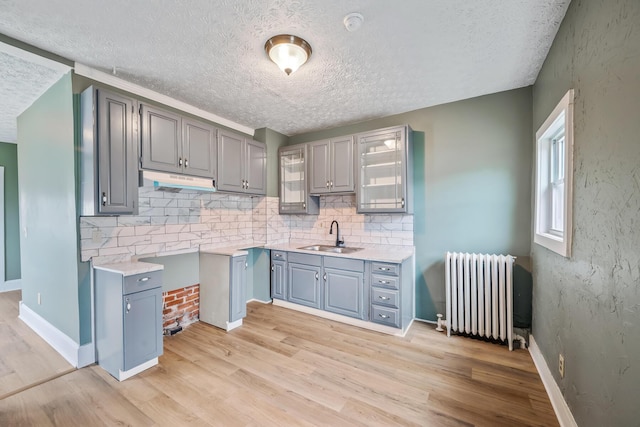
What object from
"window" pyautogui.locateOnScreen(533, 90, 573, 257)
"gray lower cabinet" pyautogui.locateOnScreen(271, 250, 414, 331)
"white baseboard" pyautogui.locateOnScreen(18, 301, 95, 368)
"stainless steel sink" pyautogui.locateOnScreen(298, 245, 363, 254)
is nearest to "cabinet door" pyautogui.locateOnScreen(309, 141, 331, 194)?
"stainless steel sink" pyautogui.locateOnScreen(298, 245, 363, 254)

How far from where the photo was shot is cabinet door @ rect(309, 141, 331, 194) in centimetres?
360

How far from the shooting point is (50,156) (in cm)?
257

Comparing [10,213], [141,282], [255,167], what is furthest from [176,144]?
[10,213]

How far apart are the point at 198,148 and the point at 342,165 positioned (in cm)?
175

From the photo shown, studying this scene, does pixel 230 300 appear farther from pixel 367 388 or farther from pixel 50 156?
pixel 50 156

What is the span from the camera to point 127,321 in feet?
6.98

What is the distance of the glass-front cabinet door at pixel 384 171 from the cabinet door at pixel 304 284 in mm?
1039

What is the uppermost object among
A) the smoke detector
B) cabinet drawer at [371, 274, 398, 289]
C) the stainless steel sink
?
the smoke detector

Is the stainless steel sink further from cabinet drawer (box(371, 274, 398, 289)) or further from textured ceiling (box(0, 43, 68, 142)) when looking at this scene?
textured ceiling (box(0, 43, 68, 142))

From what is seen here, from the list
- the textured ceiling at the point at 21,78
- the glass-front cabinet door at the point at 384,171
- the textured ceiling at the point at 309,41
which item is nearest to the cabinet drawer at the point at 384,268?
the glass-front cabinet door at the point at 384,171

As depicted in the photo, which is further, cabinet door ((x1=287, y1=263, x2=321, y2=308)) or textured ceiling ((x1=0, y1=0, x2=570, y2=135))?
cabinet door ((x1=287, y1=263, x2=321, y2=308))

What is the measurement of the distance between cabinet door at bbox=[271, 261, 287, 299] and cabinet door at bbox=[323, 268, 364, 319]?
0.67 meters

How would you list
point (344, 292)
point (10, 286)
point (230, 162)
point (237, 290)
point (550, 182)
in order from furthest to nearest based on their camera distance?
point (10, 286) < point (230, 162) < point (344, 292) < point (237, 290) < point (550, 182)

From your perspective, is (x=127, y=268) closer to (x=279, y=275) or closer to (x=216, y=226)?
(x=216, y=226)
